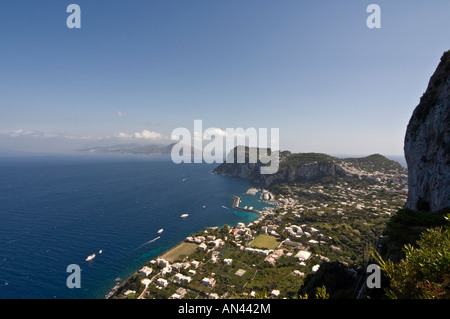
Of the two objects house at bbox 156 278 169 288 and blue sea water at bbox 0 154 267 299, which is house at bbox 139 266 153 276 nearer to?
house at bbox 156 278 169 288

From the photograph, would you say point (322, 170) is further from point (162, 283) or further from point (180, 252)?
point (162, 283)


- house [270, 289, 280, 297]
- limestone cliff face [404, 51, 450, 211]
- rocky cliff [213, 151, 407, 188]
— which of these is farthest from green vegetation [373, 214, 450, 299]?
rocky cliff [213, 151, 407, 188]

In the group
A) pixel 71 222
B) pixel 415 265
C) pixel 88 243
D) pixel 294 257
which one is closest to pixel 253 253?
pixel 294 257

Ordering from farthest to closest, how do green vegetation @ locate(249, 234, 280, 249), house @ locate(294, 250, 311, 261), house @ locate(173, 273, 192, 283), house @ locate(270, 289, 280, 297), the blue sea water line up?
green vegetation @ locate(249, 234, 280, 249), house @ locate(294, 250, 311, 261), the blue sea water, house @ locate(173, 273, 192, 283), house @ locate(270, 289, 280, 297)

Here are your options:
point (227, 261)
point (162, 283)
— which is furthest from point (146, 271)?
point (227, 261)


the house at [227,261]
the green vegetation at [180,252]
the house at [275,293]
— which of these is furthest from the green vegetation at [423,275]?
the green vegetation at [180,252]

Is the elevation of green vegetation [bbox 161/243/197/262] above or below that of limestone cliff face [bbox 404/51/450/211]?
below

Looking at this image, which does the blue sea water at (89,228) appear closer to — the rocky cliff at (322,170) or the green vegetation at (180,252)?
the green vegetation at (180,252)

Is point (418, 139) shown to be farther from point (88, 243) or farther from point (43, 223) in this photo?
point (43, 223)
